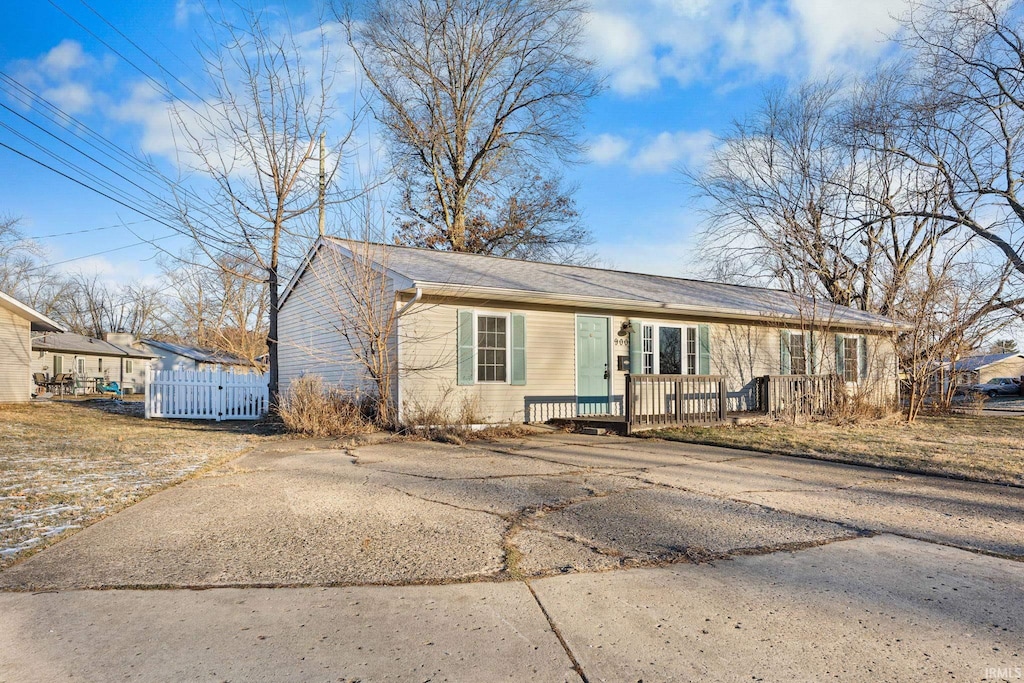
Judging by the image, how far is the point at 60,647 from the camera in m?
2.65

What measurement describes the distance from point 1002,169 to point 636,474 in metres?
18.6

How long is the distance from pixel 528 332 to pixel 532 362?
23.7 inches

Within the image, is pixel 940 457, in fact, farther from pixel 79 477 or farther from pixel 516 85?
pixel 516 85

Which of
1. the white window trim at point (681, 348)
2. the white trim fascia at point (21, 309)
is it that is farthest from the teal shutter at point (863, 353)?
the white trim fascia at point (21, 309)

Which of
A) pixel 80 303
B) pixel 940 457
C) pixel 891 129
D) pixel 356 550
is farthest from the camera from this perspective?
pixel 80 303

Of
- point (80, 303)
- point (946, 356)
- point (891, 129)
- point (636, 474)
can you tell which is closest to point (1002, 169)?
point (891, 129)

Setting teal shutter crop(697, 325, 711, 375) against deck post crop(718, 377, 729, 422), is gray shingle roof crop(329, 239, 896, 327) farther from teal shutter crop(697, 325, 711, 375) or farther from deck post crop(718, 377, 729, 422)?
deck post crop(718, 377, 729, 422)

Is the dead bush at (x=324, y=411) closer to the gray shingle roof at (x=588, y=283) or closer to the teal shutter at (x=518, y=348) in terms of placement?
the gray shingle roof at (x=588, y=283)

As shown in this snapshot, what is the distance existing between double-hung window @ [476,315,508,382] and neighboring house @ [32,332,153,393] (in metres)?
26.1

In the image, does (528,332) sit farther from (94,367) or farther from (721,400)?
(94,367)

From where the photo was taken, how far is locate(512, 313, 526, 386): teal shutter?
11898 millimetres

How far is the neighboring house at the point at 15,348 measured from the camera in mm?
18844

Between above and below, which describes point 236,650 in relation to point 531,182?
below

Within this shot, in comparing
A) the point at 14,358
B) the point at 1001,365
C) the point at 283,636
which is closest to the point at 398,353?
the point at 283,636
